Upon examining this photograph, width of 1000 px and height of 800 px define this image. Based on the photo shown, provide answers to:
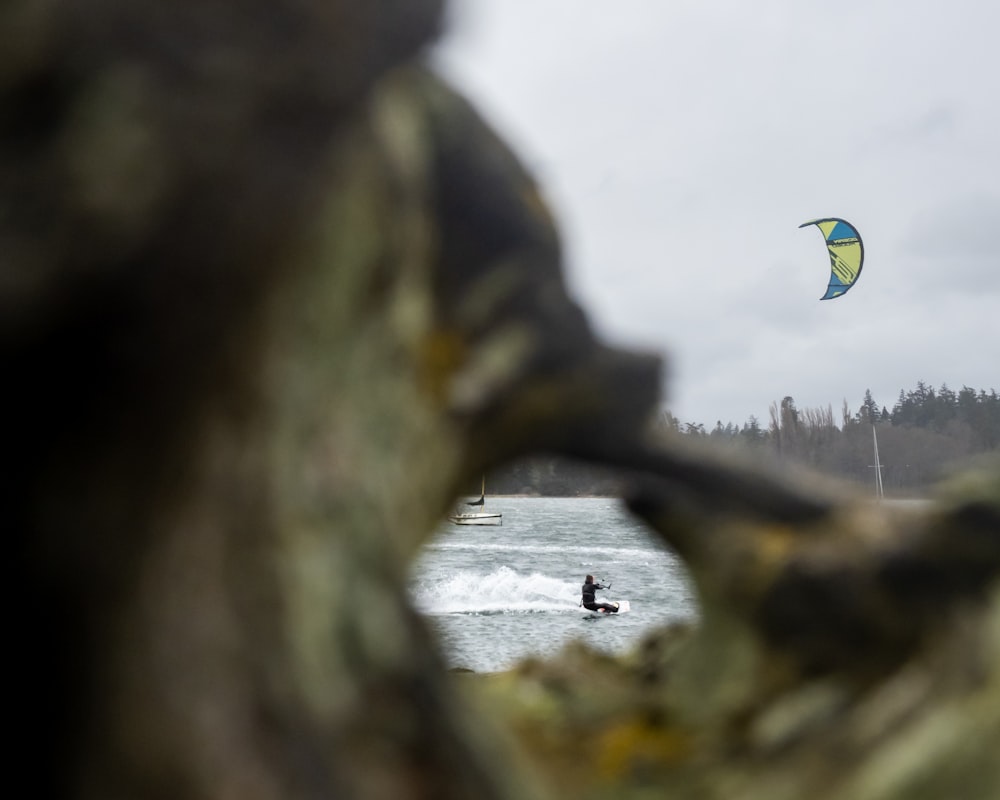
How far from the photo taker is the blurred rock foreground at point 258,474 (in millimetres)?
3305

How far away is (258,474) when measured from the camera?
4023 millimetres

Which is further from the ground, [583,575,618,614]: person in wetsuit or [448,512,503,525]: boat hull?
[448,512,503,525]: boat hull

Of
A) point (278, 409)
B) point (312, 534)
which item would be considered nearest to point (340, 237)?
point (278, 409)

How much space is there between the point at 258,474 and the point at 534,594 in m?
60.8

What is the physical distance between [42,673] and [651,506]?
6.09 meters

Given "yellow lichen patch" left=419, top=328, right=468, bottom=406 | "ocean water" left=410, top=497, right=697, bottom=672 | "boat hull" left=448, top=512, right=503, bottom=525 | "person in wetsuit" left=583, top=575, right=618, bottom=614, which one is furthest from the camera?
"boat hull" left=448, top=512, right=503, bottom=525

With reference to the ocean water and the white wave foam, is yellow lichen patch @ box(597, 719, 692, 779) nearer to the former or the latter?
the ocean water

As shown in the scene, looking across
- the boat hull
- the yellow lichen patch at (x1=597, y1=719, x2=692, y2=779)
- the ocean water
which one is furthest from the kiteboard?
the boat hull

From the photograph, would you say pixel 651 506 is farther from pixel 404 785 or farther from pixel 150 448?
pixel 150 448

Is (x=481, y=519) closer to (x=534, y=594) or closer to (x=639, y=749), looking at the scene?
(x=534, y=594)

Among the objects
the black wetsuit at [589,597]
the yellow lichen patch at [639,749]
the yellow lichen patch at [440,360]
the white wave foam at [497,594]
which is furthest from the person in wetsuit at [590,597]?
the yellow lichen patch at [440,360]

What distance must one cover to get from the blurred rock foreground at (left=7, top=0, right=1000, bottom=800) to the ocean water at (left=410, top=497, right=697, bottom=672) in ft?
43.4

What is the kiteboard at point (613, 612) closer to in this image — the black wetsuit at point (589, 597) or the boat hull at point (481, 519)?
the black wetsuit at point (589, 597)

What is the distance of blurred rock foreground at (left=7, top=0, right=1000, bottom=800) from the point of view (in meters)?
3.30
